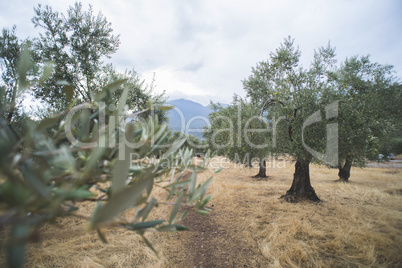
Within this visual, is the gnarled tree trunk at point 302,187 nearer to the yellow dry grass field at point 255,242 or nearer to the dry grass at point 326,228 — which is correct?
the dry grass at point 326,228

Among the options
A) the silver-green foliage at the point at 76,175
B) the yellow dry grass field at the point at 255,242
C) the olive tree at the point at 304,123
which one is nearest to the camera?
the silver-green foliage at the point at 76,175

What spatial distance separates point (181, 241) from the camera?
17.8 feet

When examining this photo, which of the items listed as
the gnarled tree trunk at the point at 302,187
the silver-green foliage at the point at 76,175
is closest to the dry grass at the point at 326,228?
the gnarled tree trunk at the point at 302,187

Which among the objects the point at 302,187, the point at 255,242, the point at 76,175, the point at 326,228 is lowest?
the point at 255,242

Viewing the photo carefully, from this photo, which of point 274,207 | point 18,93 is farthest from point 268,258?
point 18,93

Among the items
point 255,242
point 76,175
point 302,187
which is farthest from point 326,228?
point 76,175

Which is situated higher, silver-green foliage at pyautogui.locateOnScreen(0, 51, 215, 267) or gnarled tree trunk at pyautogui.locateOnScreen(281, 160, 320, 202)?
silver-green foliage at pyautogui.locateOnScreen(0, 51, 215, 267)

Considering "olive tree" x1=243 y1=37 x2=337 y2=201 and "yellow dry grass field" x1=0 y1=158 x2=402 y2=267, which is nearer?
"yellow dry grass field" x1=0 y1=158 x2=402 y2=267

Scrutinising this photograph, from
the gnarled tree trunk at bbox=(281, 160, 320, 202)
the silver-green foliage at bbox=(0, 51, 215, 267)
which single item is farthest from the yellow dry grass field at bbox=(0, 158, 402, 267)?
the silver-green foliage at bbox=(0, 51, 215, 267)

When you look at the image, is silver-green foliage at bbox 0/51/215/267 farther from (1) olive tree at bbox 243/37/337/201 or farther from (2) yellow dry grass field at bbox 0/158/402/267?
(1) olive tree at bbox 243/37/337/201

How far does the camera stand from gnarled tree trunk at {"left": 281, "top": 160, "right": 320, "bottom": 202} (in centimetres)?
829

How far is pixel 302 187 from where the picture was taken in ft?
27.8

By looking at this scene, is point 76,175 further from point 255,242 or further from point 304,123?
point 304,123

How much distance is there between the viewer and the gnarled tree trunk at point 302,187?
8289 mm
